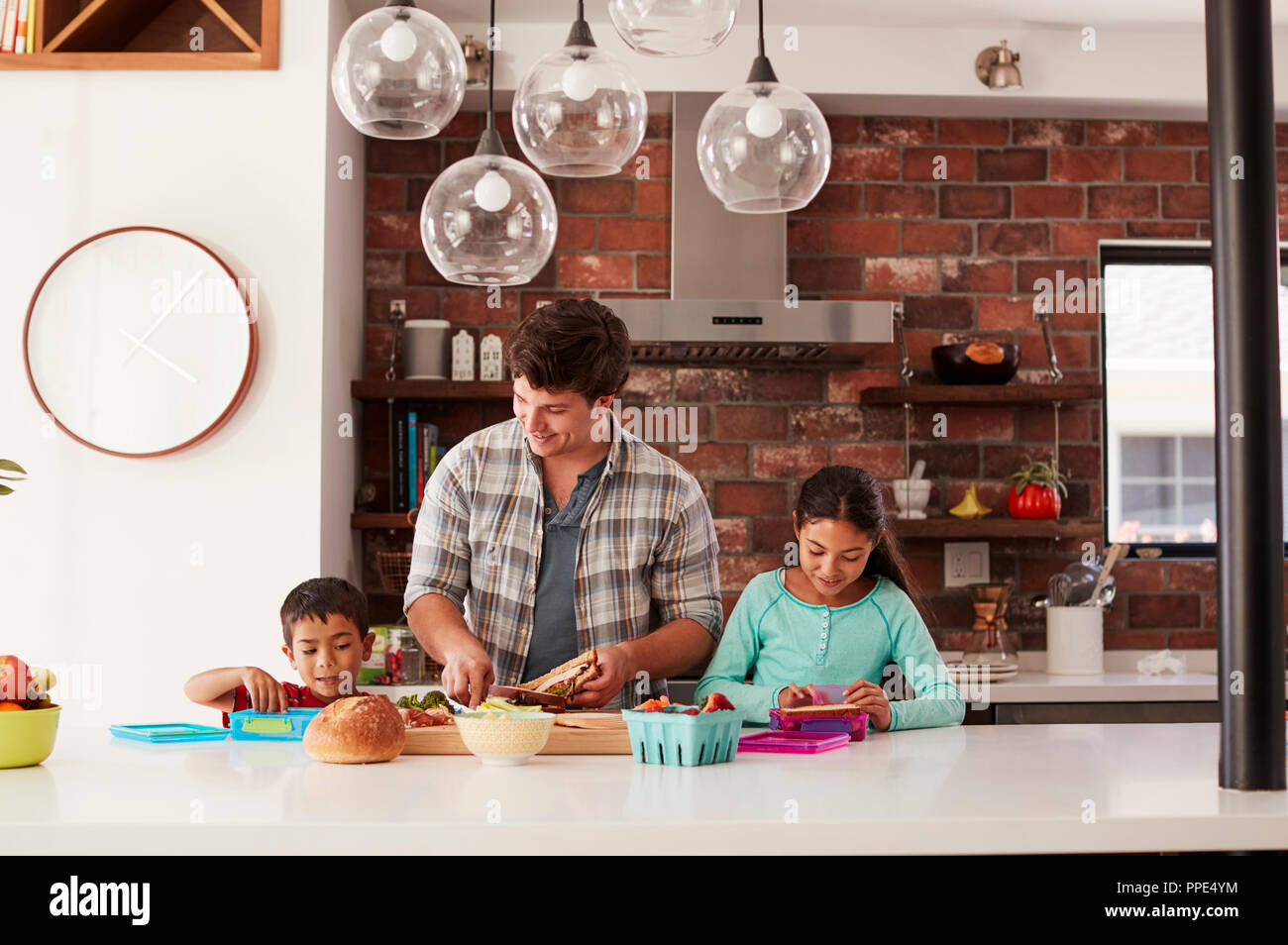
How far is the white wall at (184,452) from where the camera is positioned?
300 centimetres

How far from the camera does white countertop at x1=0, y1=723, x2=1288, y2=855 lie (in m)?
1.08

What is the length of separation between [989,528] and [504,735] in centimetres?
246

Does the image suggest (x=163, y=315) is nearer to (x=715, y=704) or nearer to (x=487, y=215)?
(x=487, y=215)

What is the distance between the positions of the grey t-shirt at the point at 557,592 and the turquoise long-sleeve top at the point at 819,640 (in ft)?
0.86

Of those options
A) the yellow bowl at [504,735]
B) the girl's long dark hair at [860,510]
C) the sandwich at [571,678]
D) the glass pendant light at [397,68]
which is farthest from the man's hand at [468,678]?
the glass pendant light at [397,68]

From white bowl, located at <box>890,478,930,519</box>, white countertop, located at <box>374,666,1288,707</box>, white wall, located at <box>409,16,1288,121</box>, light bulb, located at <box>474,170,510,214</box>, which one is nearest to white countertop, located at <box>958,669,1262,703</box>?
white countertop, located at <box>374,666,1288,707</box>

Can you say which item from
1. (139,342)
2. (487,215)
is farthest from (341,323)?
(487,215)

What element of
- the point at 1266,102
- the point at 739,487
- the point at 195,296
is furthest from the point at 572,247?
the point at 1266,102

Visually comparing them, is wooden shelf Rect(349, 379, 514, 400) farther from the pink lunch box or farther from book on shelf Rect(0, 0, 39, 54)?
the pink lunch box

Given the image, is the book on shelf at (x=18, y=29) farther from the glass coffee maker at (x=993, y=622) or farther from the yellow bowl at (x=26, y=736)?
the glass coffee maker at (x=993, y=622)

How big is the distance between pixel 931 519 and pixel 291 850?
280 cm

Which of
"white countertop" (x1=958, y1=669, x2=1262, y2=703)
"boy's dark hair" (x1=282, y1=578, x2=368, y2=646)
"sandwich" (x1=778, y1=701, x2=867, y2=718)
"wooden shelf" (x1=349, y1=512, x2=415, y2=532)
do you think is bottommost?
"white countertop" (x1=958, y1=669, x2=1262, y2=703)

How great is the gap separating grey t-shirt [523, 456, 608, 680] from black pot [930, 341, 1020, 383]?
1.87 meters

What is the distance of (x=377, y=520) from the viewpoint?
3.46m
